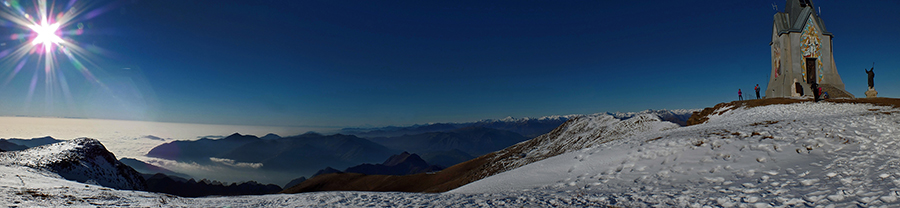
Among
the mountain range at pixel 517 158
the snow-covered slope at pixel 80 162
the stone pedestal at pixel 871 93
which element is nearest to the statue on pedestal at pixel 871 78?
the stone pedestal at pixel 871 93

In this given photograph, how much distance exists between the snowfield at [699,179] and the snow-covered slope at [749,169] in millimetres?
24

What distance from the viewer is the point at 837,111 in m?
23.7

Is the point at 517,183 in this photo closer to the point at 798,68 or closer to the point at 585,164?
the point at 585,164

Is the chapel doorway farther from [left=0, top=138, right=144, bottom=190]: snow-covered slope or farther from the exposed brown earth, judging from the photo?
[left=0, top=138, right=144, bottom=190]: snow-covered slope

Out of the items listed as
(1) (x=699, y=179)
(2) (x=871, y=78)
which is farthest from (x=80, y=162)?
(2) (x=871, y=78)

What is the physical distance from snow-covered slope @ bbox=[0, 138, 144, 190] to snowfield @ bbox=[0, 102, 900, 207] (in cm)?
3042

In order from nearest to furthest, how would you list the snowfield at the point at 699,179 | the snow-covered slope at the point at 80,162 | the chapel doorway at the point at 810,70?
the snowfield at the point at 699,179
the snow-covered slope at the point at 80,162
the chapel doorway at the point at 810,70

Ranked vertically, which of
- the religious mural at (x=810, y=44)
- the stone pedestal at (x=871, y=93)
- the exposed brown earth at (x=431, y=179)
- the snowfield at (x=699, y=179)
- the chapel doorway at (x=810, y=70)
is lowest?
the exposed brown earth at (x=431, y=179)

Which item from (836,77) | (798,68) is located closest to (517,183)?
(798,68)

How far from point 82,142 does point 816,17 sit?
10428 centimetres

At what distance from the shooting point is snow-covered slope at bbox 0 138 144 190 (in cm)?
3121

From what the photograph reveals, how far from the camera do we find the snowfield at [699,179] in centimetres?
728

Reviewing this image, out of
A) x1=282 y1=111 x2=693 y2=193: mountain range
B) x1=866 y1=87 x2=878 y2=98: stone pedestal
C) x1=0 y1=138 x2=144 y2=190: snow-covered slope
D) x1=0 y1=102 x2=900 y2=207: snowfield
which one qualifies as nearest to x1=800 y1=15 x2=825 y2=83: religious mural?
x1=866 y1=87 x2=878 y2=98: stone pedestal

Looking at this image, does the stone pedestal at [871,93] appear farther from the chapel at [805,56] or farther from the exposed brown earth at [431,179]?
the exposed brown earth at [431,179]
